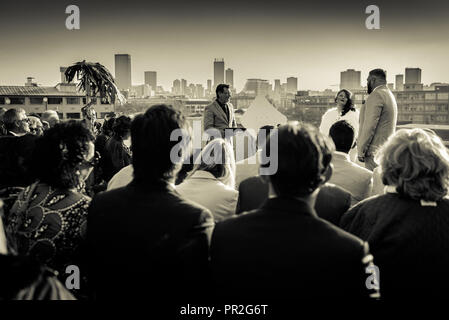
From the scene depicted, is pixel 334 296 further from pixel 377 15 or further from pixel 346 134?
pixel 377 15

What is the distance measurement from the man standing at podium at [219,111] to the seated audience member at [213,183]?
402cm

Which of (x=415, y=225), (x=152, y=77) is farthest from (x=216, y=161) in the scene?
(x=152, y=77)

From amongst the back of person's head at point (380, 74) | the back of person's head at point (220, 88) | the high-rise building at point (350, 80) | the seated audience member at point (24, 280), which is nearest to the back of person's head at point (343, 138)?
the back of person's head at point (380, 74)

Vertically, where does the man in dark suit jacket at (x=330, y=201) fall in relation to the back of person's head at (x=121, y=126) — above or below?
below

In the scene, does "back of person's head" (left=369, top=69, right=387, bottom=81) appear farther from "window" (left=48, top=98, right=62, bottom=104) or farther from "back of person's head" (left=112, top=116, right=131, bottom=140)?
"window" (left=48, top=98, right=62, bottom=104)

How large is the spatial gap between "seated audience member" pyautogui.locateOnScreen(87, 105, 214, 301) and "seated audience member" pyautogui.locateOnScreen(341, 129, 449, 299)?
0.90m

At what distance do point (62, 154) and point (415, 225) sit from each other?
6.08 ft

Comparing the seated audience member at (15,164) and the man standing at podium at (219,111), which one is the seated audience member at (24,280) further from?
the man standing at podium at (219,111)

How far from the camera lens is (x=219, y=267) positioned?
5.47 ft

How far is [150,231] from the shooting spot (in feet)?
5.82

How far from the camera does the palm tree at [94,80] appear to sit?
19.3 feet

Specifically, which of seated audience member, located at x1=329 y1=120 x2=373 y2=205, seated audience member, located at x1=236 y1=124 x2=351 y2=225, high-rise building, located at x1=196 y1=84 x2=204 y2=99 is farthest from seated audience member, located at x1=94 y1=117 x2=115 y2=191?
high-rise building, located at x1=196 y1=84 x2=204 y2=99

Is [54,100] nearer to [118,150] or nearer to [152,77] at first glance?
[152,77]
